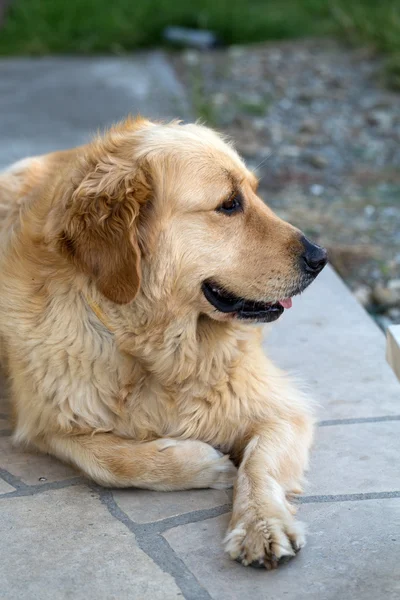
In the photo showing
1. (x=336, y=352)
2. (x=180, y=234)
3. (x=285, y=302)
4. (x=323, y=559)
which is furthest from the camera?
(x=336, y=352)

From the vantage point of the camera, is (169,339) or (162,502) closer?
(162,502)

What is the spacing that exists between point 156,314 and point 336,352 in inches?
55.6

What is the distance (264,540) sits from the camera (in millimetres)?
2980

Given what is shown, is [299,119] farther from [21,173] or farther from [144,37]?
[21,173]

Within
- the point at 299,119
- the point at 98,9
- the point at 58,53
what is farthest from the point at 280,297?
the point at 98,9

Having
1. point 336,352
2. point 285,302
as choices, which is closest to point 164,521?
point 285,302

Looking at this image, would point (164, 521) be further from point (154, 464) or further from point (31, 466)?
point (31, 466)

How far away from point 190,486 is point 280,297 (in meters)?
0.75

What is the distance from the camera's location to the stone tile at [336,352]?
13.5 ft

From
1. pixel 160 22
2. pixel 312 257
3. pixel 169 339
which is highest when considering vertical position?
pixel 312 257

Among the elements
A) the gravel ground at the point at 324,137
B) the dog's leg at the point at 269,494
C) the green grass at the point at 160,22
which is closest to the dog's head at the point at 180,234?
the dog's leg at the point at 269,494

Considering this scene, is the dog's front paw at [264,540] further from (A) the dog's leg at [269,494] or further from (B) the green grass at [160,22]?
(B) the green grass at [160,22]

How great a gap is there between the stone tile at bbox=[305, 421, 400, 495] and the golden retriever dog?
0.10m

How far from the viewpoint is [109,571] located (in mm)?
2938
